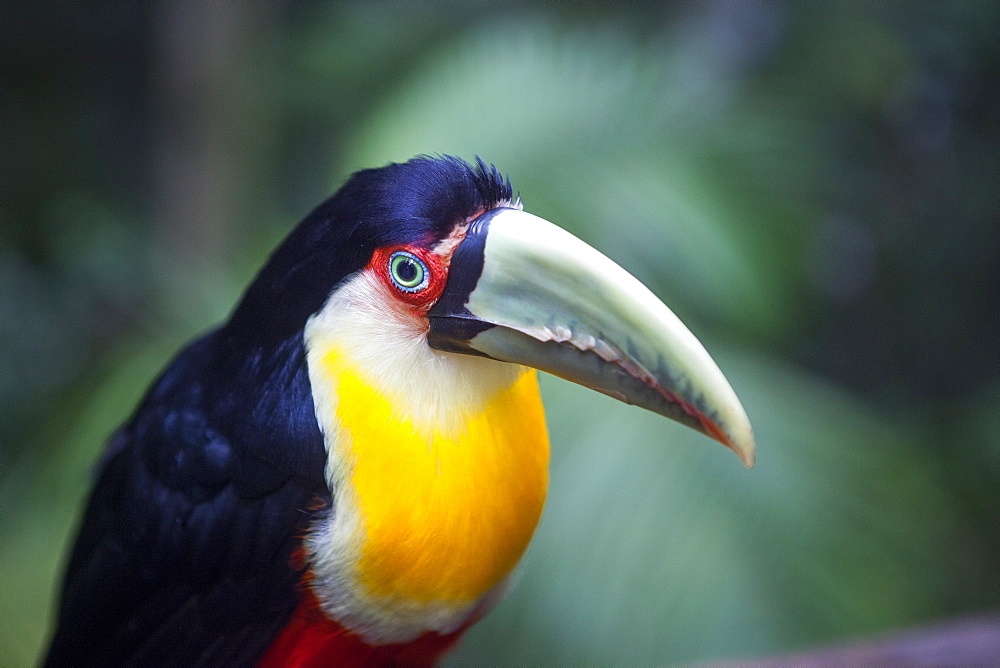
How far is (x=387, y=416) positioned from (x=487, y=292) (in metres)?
0.21

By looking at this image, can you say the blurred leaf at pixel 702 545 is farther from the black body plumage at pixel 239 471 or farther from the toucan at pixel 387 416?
the black body plumage at pixel 239 471

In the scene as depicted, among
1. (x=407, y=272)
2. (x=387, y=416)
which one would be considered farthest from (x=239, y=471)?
(x=407, y=272)

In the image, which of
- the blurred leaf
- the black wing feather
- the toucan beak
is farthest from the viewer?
the blurred leaf

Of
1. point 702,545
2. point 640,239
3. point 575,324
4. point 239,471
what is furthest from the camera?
point 640,239

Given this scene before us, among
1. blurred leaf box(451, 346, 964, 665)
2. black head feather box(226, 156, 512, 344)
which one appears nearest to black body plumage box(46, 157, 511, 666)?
black head feather box(226, 156, 512, 344)

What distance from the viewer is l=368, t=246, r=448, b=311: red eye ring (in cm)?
109

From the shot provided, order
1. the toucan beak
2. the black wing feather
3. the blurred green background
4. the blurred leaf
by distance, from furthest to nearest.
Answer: the blurred green background → the blurred leaf → the black wing feather → the toucan beak

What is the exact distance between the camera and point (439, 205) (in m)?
1.09

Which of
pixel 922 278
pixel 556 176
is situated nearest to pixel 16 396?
pixel 556 176

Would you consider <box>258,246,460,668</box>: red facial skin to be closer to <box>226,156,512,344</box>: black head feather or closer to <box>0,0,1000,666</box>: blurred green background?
<box>226,156,512,344</box>: black head feather

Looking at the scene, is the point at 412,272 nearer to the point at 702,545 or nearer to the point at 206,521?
the point at 206,521

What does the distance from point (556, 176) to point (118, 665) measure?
182 cm

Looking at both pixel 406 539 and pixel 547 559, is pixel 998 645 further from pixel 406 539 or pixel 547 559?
pixel 406 539

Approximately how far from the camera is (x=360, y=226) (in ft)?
3.59
